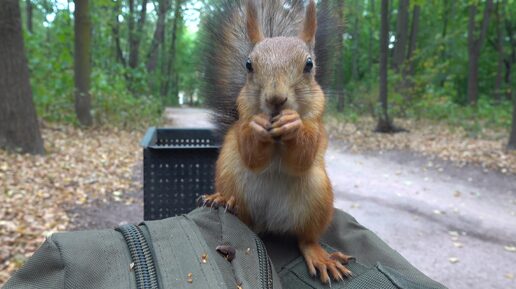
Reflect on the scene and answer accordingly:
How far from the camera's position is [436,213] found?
454 cm

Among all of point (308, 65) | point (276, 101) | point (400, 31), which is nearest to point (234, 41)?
point (308, 65)

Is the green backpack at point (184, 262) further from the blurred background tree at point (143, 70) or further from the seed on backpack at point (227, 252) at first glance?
the blurred background tree at point (143, 70)

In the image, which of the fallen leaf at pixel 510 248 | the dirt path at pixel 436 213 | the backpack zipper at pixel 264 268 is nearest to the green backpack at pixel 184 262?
the backpack zipper at pixel 264 268

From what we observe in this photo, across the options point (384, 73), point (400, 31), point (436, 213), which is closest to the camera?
point (436, 213)

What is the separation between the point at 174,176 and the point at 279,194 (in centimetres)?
73

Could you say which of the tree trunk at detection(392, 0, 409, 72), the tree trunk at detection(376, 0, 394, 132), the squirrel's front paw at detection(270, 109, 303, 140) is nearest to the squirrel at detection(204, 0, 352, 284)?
the squirrel's front paw at detection(270, 109, 303, 140)

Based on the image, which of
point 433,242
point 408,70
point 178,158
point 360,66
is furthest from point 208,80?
point 360,66

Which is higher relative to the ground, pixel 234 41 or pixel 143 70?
pixel 143 70

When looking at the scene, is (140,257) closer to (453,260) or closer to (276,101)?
(276,101)

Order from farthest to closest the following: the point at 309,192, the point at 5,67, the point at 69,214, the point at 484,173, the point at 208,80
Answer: the point at 484,173 → the point at 5,67 → the point at 69,214 → the point at 208,80 → the point at 309,192

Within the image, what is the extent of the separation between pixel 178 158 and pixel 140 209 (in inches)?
84.5

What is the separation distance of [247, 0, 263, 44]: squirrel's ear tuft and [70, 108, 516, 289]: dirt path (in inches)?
20.6

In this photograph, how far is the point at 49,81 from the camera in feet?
26.4

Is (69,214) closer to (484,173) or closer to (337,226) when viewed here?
(337,226)
